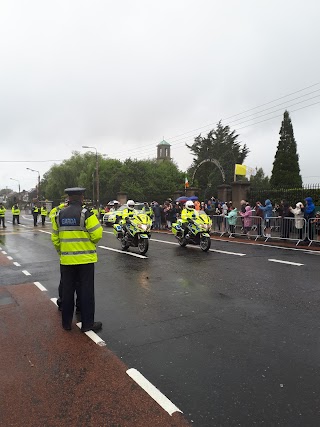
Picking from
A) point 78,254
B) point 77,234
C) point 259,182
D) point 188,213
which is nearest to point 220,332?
point 78,254

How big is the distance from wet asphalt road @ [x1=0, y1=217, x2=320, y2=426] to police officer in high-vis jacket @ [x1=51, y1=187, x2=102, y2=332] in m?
0.48

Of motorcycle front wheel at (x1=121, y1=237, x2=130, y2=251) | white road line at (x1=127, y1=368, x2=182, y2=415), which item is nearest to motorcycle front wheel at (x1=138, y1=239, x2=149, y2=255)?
motorcycle front wheel at (x1=121, y1=237, x2=130, y2=251)

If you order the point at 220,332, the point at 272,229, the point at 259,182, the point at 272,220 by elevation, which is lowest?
the point at 220,332

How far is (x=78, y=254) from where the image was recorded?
4750 mm

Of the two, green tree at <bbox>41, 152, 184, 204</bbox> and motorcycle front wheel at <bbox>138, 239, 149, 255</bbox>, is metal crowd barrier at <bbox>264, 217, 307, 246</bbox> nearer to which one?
motorcycle front wheel at <bbox>138, 239, 149, 255</bbox>

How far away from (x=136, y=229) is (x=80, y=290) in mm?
6470

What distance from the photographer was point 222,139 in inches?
1970

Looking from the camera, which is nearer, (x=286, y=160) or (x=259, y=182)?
(x=286, y=160)

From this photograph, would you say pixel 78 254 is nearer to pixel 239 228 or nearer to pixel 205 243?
pixel 205 243

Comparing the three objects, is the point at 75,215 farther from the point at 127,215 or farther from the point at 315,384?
the point at 127,215

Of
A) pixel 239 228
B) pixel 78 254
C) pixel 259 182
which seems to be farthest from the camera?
pixel 259 182

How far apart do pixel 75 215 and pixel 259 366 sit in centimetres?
296

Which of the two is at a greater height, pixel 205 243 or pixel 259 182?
pixel 259 182

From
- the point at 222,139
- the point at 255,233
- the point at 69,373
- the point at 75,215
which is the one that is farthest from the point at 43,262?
the point at 222,139
